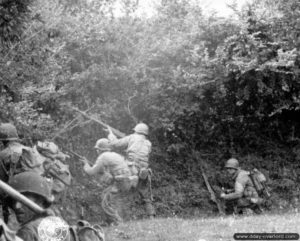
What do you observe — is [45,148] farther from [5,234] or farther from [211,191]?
[5,234]

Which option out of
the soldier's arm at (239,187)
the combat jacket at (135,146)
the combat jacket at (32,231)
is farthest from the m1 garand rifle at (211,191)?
the combat jacket at (32,231)

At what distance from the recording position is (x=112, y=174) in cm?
1420

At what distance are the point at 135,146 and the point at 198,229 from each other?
3917 mm

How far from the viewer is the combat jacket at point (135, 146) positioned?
15.2m

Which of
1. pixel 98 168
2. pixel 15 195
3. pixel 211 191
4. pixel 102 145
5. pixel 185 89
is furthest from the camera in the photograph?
pixel 211 191

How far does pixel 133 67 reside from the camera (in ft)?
56.6

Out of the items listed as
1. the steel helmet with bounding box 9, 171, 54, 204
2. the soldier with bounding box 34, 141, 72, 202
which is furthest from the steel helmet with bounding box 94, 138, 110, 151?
the steel helmet with bounding box 9, 171, 54, 204

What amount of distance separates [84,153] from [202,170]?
12.3 feet

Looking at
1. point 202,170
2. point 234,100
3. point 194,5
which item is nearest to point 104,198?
point 202,170

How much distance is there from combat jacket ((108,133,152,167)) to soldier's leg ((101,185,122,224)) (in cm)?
120

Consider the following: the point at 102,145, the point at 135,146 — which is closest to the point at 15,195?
the point at 102,145

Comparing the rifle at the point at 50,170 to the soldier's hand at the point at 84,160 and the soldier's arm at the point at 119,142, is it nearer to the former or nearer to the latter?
the soldier's hand at the point at 84,160

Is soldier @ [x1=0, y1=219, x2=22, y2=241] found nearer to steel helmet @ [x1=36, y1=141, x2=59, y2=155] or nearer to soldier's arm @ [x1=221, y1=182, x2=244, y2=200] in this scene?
steel helmet @ [x1=36, y1=141, x2=59, y2=155]

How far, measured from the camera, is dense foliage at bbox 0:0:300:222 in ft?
54.9
